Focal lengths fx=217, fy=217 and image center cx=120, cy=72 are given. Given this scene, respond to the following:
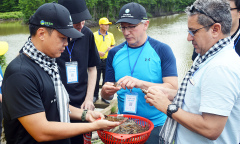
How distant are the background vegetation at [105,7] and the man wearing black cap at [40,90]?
41248mm

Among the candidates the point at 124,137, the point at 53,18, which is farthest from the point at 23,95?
the point at 124,137

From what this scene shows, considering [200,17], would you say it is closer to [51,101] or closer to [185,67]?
[51,101]

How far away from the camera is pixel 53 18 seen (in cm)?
186

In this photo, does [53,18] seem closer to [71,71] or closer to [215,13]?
[71,71]

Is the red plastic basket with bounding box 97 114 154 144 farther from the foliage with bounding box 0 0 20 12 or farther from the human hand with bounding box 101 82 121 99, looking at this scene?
the foliage with bounding box 0 0 20 12

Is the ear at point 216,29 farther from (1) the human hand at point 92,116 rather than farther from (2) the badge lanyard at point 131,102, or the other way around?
(1) the human hand at point 92,116

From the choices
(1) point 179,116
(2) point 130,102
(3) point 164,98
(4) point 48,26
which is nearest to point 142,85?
(2) point 130,102

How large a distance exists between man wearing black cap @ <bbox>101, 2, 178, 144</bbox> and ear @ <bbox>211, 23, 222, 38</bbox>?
36.4 inches

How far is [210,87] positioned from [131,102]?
3.94 ft

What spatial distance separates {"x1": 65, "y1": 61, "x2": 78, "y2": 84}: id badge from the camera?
2980 mm

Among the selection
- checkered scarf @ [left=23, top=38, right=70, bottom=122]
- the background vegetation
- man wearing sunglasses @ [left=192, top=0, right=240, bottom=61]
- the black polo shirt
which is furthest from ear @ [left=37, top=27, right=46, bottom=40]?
the background vegetation

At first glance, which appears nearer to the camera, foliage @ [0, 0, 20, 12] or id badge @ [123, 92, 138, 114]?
id badge @ [123, 92, 138, 114]

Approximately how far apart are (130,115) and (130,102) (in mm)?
178

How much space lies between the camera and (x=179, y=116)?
5.96 feet
